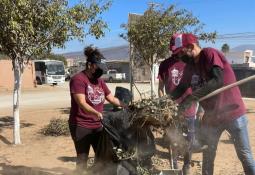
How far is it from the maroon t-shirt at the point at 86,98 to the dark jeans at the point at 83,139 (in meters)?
0.06

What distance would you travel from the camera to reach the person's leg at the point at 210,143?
515 centimetres

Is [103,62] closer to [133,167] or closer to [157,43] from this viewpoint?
[133,167]

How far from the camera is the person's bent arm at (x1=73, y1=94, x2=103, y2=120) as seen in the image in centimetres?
519

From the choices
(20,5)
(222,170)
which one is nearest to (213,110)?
(222,170)

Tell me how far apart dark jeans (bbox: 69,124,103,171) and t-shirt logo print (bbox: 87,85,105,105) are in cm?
32

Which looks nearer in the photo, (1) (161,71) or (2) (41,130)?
(1) (161,71)

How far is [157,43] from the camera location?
13.1 metres

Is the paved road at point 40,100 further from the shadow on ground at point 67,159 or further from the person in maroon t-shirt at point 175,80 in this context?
the person in maroon t-shirt at point 175,80

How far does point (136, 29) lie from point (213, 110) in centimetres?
830

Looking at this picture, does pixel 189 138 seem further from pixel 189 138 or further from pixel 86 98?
pixel 86 98

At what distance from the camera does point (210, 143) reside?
17.3 feet

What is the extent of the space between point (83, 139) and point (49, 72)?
3843 centimetres

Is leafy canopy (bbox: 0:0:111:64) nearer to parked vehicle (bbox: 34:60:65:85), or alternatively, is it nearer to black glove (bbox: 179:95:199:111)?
black glove (bbox: 179:95:199:111)

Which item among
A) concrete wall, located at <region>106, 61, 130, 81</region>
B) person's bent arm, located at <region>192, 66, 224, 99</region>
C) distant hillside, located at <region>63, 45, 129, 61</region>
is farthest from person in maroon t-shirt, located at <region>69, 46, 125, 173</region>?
concrete wall, located at <region>106, 61, 130, 81</region>
